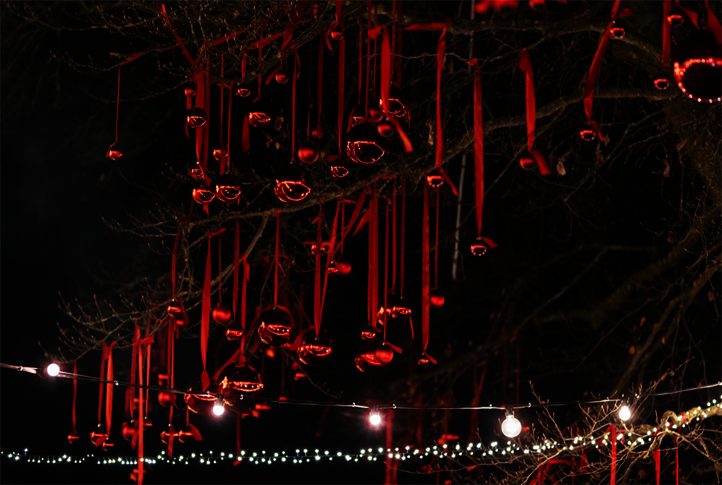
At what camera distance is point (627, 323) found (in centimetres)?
761

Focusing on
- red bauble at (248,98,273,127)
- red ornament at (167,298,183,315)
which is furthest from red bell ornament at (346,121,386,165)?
red ornament at (167,298,183,315)

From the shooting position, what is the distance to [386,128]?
77.7 inches

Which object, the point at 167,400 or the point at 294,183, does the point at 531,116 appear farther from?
the point at 167,400

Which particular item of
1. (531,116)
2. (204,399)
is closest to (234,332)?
(204,399)

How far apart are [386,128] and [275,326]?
962 millimetres

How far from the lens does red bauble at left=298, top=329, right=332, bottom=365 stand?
2660mm

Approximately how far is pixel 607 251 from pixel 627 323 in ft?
2.77

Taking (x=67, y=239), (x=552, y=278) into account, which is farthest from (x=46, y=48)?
(x=552, y=278)

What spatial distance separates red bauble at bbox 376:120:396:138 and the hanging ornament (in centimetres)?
39

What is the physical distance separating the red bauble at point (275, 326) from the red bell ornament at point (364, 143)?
2.60 feet

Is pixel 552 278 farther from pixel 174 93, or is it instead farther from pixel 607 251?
pixel 174 93

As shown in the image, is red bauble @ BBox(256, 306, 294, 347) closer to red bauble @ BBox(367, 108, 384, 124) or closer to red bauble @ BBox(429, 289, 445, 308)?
red bauble @ BBox(429, 289, 445, 308)

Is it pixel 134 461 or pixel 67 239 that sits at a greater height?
pixel 67 239

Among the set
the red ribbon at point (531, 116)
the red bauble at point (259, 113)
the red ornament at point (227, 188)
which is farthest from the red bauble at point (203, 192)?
the red ribbon at point (531, 116)
